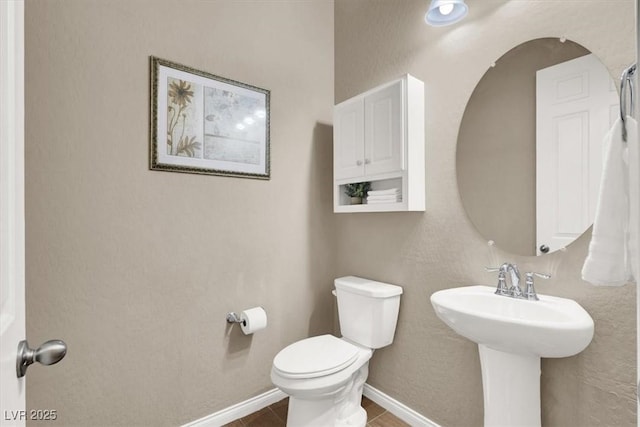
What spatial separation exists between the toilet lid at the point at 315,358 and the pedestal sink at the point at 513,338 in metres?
0.59

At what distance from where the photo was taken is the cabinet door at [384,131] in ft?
5.47

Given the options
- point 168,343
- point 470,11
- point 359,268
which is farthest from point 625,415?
point 168,343

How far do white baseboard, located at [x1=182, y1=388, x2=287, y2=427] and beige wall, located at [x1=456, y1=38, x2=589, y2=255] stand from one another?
1.61 metres

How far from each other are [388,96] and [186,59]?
1121 millimetres

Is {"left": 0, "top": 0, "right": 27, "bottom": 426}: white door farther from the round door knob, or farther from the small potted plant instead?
the small potted plant

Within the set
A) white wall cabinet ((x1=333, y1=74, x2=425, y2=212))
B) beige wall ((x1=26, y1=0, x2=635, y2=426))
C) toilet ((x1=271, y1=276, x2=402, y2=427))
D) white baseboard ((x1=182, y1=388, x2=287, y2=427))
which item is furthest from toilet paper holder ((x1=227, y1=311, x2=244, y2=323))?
white wall cabinet ((x1=333, y1=74, x2=425, y2=212))

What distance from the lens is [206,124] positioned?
5.70ft

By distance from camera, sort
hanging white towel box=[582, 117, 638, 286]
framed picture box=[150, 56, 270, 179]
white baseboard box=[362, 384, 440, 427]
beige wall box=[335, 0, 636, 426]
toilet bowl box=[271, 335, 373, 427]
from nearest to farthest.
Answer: hanging white towel box=[582, 117, 638, 286] → beige wall box=[335, 0, 636, 426] → toilet bowl box=[271, 335, 373, 427] → framed picture box=[150, 56, 270, 179] → white baseboard box=[362, 384, 440, 427]

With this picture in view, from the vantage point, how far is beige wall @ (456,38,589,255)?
1.33 meters

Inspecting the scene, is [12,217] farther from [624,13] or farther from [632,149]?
[624,13]

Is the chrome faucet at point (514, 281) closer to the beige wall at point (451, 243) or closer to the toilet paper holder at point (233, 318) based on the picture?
the beige wall at point (451, 243)

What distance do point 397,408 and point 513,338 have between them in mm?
1090

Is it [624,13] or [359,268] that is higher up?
[624,13]

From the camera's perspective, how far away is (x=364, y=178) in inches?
73.6
